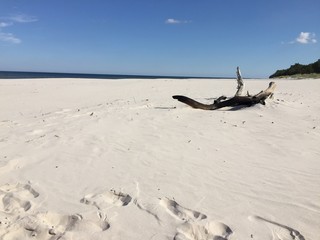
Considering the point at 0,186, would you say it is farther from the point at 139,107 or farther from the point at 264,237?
the point at 139,107

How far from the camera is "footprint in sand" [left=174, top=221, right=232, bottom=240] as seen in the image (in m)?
2.96

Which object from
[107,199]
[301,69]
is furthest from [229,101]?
Result: [301,69]

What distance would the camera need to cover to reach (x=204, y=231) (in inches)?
120

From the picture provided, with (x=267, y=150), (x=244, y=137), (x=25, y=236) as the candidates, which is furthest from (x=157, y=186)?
(x=244, y=137)

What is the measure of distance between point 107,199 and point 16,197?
0.97 meters

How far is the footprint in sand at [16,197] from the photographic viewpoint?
3.42m

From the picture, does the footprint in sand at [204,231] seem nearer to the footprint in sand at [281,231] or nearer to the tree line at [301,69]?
the footprint in sand at [281,231]

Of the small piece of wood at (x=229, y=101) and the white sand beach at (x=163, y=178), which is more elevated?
the small piece of wood at (x=229, y=101)

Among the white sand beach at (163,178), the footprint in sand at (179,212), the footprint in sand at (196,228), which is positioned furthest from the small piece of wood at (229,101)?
the footprint in sand at (196,228)

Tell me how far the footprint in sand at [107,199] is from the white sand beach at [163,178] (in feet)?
0.04

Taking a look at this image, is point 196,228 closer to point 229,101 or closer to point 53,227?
point 53,227

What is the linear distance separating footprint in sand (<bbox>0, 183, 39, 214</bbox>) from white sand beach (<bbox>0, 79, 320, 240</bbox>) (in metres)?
0.01

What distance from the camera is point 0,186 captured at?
3938 millimetres

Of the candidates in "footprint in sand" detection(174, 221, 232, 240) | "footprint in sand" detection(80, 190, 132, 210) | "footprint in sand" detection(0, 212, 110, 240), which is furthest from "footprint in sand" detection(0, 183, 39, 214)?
"footprint in sand" detection(174, 221, 232, 240)
